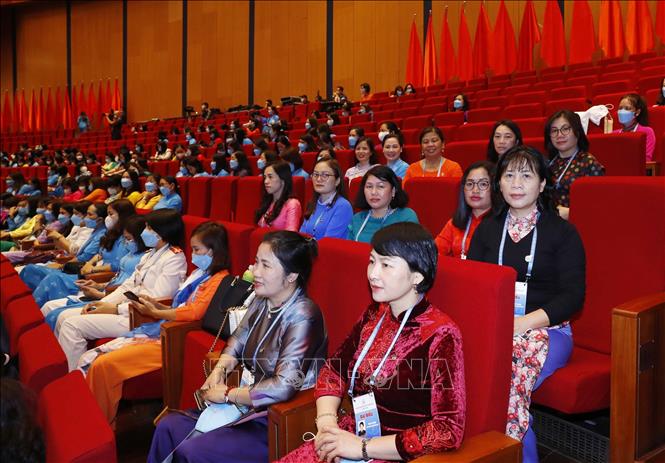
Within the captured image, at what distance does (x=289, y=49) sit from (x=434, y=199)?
1022 cm

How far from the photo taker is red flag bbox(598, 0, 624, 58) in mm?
7086

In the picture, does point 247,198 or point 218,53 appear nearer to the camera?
point 247,198

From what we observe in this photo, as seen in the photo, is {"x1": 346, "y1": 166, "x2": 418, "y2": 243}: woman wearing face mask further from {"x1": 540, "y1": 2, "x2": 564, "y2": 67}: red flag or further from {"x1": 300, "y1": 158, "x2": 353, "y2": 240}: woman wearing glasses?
{"x1": 540, "y1": 2, "x2": 564, "y2": 67}: red flag

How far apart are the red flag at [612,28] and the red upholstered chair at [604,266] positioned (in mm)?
6397

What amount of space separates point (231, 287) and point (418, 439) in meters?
0.92

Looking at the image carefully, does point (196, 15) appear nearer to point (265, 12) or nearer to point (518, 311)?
point (265, 12)

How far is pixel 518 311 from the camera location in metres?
1.48

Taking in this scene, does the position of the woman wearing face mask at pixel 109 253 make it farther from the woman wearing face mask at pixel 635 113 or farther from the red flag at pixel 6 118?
the red flag at pixel 6 118

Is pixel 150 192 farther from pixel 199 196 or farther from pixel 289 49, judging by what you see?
pixel 289 49

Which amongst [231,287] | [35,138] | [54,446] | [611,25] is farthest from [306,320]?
[35,138]

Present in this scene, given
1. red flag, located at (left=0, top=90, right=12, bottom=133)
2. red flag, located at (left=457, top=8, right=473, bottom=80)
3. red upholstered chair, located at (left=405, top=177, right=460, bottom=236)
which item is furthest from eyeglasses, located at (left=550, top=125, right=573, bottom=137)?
red flag, located at (left=0, top=90, right=12, bottom=133)

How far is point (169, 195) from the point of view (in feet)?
14.5

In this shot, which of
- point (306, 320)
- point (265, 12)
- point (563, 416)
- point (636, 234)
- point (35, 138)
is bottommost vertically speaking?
point (563, 416)

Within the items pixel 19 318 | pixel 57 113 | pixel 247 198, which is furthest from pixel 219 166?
pixel 57 113
